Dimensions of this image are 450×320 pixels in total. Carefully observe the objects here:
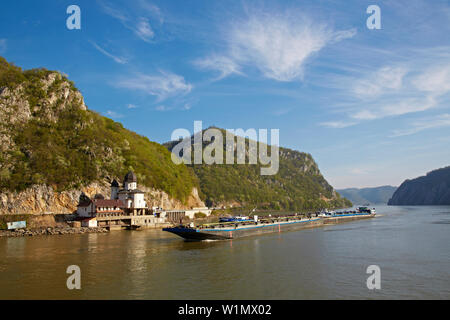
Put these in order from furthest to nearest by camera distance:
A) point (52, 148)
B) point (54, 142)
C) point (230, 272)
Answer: point (54, 142), point (52, 148), point (230, 272)

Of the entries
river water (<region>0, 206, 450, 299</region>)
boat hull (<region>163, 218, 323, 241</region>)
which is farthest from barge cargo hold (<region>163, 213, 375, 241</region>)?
river water (<region>0, 206, 450, 299</region>)

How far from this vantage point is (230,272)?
31375 millimetres

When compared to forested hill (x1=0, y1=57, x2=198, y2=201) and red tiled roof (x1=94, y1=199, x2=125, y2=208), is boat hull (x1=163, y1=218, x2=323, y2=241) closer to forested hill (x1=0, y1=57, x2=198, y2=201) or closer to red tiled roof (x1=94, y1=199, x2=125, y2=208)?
red tiled roof (x1=94, y1=199, x2=125, y2=208)

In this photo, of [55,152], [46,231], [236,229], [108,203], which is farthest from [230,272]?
[55,152]

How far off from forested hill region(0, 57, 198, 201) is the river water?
149ft

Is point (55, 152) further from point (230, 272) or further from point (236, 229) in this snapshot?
point (230, 272)

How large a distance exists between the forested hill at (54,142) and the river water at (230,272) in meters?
45.3

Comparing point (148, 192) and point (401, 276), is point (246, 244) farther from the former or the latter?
point (148, 192)

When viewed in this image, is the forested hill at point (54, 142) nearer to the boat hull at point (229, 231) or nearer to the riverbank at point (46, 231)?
the riverbank at point (46, 231)

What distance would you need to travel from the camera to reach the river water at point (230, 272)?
80.5 feet

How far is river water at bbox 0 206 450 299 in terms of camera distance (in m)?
24.5

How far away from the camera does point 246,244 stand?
172ft

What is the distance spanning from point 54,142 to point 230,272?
91.1 metres
